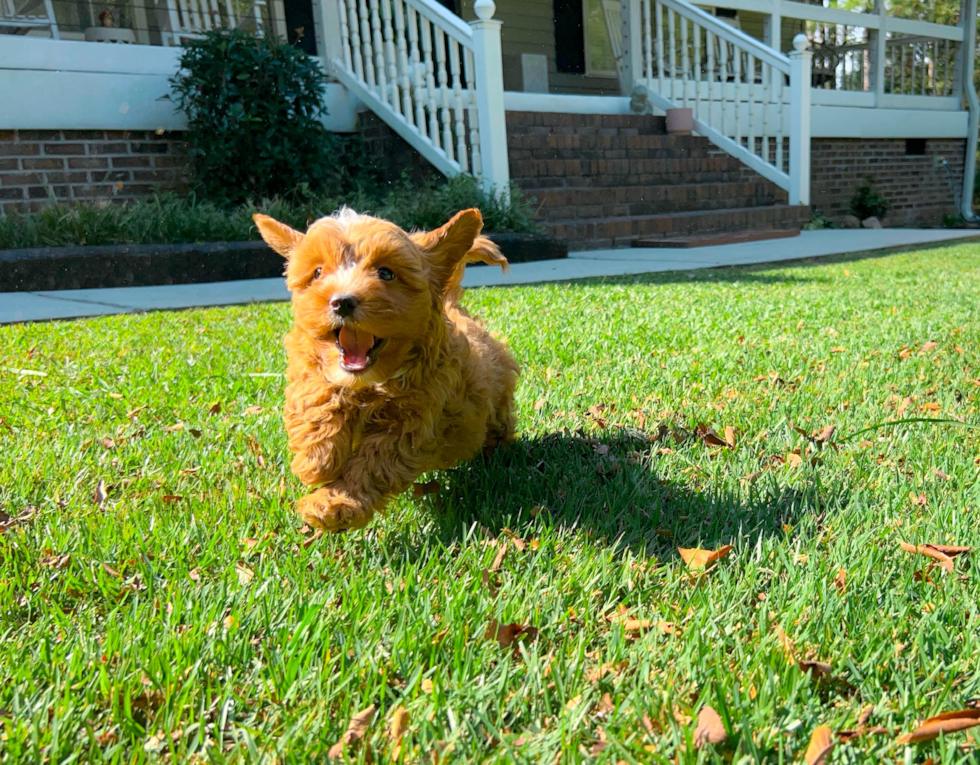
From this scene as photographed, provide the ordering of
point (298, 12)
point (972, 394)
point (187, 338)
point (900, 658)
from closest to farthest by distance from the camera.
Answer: point (900, 658), point (972, 394), point (187, 338), point (298, 12)

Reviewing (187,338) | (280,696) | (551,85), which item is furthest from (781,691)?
(551,85)

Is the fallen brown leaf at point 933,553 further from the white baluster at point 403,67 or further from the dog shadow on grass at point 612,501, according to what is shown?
the white baluster at point 403,67

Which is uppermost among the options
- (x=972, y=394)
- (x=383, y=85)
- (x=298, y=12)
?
(x=298, y=12)

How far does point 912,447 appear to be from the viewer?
311 centimetres

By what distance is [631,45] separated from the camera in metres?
14.9

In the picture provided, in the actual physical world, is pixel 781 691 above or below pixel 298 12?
below

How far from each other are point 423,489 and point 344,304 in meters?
0.90

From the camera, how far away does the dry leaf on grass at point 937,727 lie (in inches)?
60.4

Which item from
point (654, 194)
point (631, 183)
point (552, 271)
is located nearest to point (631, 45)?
point (631, 183)

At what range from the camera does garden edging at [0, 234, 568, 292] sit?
7148mm

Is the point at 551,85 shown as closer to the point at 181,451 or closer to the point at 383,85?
the point at 383,85

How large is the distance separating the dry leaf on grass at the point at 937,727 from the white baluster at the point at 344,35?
11.3 m

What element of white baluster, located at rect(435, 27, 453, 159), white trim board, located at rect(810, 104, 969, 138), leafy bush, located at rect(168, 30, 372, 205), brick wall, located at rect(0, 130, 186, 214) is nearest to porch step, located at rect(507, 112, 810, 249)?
white baluster, located at rect(435, 27, 453, 159)

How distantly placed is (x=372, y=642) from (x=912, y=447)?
2.13 m
